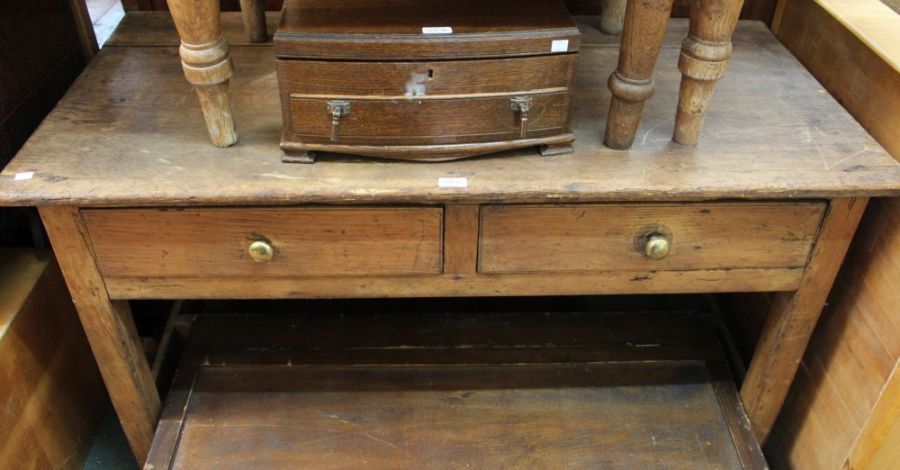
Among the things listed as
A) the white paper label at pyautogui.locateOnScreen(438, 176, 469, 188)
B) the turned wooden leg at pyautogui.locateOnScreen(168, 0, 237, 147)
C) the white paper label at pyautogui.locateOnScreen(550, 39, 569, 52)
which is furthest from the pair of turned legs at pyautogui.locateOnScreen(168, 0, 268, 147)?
the white paper label at pyautogui.locateOnScreen(550, 39, 569, 52)

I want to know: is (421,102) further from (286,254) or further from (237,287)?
(237,287)

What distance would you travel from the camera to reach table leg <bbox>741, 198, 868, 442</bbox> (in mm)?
1062

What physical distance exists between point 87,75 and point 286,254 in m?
0.51

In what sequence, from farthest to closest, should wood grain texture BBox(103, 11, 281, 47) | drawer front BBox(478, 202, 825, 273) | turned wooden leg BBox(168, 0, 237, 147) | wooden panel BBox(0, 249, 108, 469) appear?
wood grain texture BBox(103, 11, 281, 47) < wooden panel BBox(0, 249, 108, 469) < drawer front BBox(478, 202, 825, 273) < turned wooden leg BBox(168, 0, 237, 147)

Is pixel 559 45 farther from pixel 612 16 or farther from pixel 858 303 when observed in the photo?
pixel 858 303

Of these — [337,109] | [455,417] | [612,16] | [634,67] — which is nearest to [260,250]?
[337,109]

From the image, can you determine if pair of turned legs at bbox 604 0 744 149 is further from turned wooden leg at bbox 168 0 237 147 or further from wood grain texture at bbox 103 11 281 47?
wood grain texture at bbox 103 11 281 47

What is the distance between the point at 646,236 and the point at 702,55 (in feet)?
0.87

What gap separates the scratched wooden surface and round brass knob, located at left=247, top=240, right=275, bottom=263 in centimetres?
8

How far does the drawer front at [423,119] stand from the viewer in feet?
3.27

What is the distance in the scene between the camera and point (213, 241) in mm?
1037

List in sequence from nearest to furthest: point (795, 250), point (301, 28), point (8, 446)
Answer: point (301, 28)
point (795, 250)
point (8, 446)

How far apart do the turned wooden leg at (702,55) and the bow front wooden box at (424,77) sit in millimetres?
165

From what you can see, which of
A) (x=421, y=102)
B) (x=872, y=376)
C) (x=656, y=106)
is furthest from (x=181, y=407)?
(x=872, y=376)
